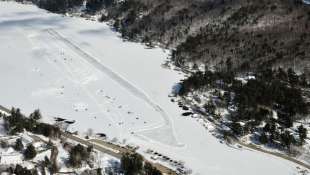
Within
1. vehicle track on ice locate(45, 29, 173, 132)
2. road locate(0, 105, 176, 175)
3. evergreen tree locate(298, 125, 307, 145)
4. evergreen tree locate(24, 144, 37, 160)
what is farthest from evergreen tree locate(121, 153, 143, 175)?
evergreen tree locate(298, 125, 307, 145)

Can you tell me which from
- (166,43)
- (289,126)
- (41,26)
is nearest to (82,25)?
(41,26)

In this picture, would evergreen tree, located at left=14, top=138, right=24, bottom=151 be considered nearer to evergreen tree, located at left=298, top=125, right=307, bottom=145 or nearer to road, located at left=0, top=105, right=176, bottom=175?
road, located at left=0, top=105, right=176, bottom=175

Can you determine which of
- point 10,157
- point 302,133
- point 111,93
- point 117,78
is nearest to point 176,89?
point 111,93

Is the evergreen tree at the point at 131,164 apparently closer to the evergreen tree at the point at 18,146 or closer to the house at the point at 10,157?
the house at the point at 10,157

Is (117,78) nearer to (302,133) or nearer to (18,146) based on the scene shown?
(18,146)

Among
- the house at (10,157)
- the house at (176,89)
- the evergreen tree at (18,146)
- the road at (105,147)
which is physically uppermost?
the house at (176,89)

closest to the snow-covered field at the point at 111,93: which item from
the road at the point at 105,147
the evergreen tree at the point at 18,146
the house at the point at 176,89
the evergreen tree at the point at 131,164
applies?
the house at the point at 176,89

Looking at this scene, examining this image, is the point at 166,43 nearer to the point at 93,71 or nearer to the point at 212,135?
the point at 93,71

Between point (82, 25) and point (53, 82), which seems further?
point (82, 25)
